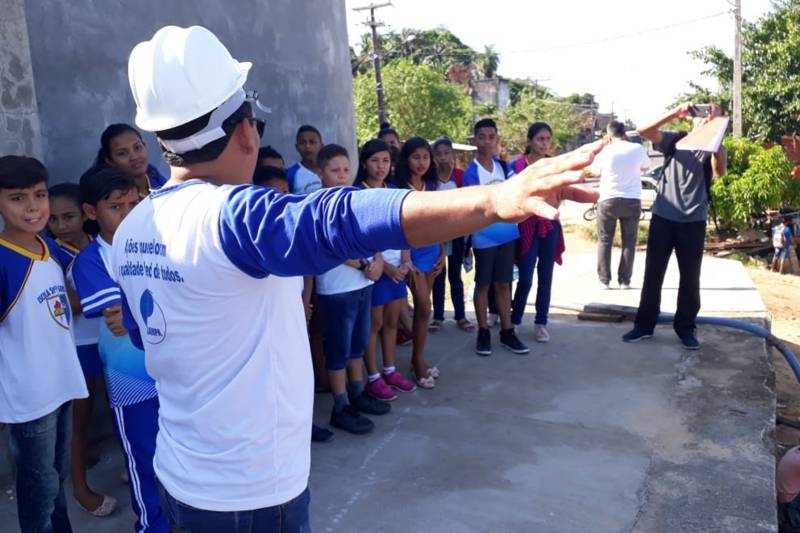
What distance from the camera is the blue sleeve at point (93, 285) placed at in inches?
100

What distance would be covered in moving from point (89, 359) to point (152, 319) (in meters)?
1.82

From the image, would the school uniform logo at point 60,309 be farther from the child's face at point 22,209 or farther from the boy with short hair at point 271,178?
the boy with short hair at point 271,178

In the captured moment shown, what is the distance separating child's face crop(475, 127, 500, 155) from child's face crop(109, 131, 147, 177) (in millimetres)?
2565

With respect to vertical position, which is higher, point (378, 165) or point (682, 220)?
point (378, 165)

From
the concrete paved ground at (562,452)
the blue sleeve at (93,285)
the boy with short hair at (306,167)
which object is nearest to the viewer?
the blue sleeve at (93,285)

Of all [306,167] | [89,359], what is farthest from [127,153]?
[306,167]

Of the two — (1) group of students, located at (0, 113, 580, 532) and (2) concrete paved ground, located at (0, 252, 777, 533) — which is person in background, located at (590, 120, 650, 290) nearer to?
(2) concrete paved ground, located at (0, 252, 777, 533)

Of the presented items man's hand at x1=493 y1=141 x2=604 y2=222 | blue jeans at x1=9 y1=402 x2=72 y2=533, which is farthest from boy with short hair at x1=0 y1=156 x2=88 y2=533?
man's hand at x1=493 y1=141 x2=604 y2=222

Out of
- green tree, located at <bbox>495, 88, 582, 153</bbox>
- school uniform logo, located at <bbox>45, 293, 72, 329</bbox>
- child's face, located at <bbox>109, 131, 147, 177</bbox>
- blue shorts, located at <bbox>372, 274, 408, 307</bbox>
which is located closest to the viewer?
school uniform logo, located at <bbox>45, 293, 72, 329</bbox>

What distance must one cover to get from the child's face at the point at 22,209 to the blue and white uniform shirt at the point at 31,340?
0.28 feet

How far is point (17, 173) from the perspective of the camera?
262 centimetres

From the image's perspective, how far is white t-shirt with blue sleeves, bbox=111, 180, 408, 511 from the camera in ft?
4.35

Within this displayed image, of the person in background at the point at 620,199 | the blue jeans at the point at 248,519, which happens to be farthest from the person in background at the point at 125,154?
the person in background at the point at 620,199

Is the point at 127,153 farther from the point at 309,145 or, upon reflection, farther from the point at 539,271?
the point at 539,271
